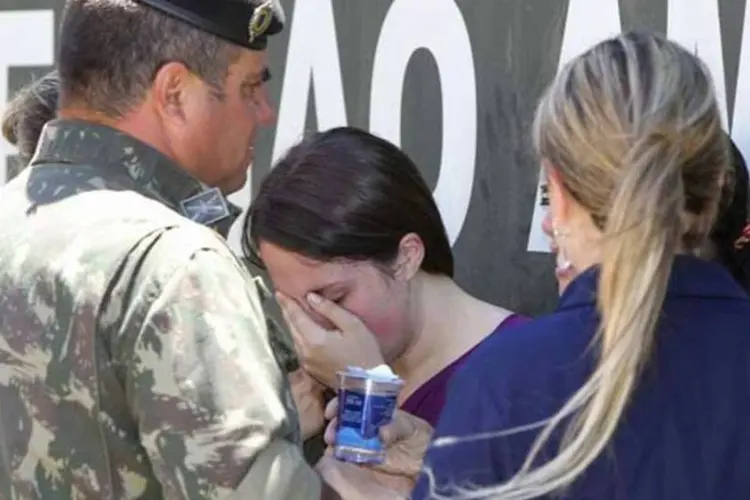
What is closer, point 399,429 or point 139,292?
point 139,292

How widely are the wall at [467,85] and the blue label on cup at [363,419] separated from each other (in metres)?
1.07

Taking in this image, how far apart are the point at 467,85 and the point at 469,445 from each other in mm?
1534

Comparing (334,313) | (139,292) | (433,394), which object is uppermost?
(139,292)

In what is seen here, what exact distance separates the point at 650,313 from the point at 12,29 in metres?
2.46

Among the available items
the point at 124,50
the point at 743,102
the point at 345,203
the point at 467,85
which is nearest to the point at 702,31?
the point at 743,102

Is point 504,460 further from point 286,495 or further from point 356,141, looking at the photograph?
point 356,141

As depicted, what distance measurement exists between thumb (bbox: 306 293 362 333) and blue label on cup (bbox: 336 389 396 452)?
46cm

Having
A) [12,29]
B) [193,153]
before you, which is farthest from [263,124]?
[12,29]

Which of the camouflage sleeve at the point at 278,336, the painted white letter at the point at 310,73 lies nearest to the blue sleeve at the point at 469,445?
the camouflage sleeve at the point at 278,336

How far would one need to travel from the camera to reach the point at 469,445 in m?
1.47

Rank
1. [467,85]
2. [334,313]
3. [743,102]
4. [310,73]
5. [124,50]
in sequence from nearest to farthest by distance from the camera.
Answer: [124,50] → [334,313] → [743,102] → [467,85] → [310,73]

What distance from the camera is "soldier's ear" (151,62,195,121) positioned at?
172cm

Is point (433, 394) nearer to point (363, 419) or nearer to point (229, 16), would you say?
point (363, 419)

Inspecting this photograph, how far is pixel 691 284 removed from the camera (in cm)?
150
